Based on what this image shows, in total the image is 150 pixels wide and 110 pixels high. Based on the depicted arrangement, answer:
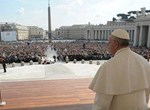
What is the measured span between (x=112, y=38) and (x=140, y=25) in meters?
63.5

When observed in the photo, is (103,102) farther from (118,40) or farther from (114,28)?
(114,28)

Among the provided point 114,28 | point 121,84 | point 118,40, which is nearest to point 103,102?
point 121,84

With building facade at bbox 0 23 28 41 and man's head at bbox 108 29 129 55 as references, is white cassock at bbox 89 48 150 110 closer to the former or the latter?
man's head at bbox 108 29 129 55

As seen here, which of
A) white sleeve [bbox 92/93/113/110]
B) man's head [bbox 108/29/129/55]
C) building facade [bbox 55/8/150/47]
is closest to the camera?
white sleeve [bbox 92/93/113/110]

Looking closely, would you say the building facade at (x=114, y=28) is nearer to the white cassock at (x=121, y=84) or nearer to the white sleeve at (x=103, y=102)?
the white cassock at (x=121, y=84)

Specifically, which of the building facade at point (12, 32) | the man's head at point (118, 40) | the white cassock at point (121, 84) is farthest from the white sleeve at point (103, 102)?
the building facade at point (12, 32)

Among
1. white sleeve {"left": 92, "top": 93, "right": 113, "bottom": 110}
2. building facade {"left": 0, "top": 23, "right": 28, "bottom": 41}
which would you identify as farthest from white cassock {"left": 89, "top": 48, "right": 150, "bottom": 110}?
building facade {"left": 0, "top": 23, "right": 28, "bottom": 41}

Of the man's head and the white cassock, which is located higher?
the man's head

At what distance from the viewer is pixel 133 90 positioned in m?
1.84

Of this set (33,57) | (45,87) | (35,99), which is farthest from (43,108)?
(33,57)

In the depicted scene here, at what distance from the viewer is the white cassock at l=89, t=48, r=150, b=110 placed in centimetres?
179

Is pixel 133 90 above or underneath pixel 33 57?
above

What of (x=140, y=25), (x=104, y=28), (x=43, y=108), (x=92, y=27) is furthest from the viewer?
(x=92, y=27)

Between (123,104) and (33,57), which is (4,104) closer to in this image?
(123,104)
